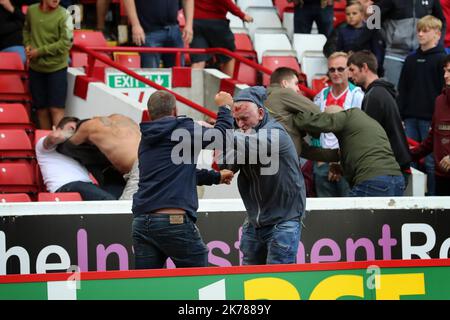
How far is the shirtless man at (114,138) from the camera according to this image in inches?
433

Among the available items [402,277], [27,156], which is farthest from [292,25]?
[402,277]

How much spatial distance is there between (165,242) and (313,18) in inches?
316

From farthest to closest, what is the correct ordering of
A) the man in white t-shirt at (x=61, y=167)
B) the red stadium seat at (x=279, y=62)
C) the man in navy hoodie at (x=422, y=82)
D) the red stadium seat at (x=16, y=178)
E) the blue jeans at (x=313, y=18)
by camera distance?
Answer: 1. the blue jeans at (x=313, y=18)
2. the red stadium seat at (x=279, y=62)
3. the man in navy hoodie at (x=422, y=82)
4. the red stadium seat at (x=16, y=178)
5. the man in white t-shirt at (x=61, y=167)

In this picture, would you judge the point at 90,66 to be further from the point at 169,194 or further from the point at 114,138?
the point at 169,194

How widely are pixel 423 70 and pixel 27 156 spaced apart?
407 centimetres

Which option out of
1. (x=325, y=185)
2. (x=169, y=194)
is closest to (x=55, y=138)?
(x=325, y=185)

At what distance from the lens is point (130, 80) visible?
13805 mm

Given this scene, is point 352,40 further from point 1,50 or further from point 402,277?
point 402,277

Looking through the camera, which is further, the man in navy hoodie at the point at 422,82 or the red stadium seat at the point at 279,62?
the red stadium seat at the point at 279,62

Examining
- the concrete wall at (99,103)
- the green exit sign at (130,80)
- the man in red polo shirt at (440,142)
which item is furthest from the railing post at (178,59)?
the man in red polo shirt at (440,142)

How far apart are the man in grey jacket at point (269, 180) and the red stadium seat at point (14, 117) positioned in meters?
4.43

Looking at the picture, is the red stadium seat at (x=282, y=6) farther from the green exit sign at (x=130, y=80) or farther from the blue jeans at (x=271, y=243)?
the blue jeans at (x=271, y=243)

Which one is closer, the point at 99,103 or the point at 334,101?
the point at 334,101

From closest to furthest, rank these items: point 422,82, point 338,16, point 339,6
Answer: point 422,82
point 338,16
point 339,6
